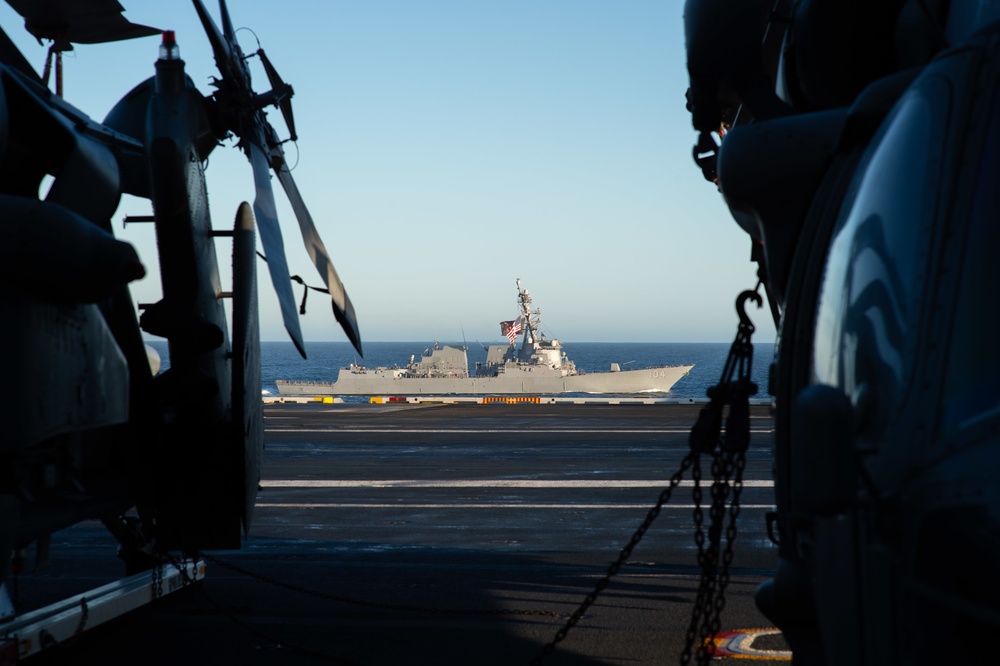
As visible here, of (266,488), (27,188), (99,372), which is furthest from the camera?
(266,488)

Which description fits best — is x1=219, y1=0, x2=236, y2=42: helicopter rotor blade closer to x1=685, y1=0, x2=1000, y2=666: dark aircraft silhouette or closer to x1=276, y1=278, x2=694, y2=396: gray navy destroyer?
x1=685, y1=0, x2=1000, y2=666: dark aircraft silhouette

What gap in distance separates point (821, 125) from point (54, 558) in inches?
457

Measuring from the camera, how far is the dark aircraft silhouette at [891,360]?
2.46 metres

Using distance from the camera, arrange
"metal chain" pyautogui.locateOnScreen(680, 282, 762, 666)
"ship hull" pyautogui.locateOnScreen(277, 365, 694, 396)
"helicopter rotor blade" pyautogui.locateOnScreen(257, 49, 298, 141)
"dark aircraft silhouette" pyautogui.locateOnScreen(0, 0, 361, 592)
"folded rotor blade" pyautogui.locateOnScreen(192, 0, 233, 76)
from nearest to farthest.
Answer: "metal chain" pyautogui.locateOnScreen(680, 282, 762, 666)
"dark aircraft silhouette" pyautogui.locateOnScreen(0, 0, 361, 592)
"folded rotor blade" pyautogui.locateOnScreen(192, 0, 233, 76)
"helicopter rotor blade" pyautogui.locateOnScreen(257, 49, 298, 141)
"ship hull" pyautogui.locateOnScreen(277, 365, 694, 396)

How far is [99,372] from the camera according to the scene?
5672mm

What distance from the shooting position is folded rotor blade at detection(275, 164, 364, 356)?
6902 mm

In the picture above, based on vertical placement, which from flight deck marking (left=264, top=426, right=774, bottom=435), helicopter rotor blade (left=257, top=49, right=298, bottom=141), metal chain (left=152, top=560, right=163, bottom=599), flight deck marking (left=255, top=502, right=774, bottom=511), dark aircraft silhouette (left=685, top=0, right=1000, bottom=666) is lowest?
flight deck marking (left=255, top=502, right=774, bottom=511)

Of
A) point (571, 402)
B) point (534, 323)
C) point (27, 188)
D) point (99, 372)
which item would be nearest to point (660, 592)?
point (99, 372)

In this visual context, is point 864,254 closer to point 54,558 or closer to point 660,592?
point 660,592

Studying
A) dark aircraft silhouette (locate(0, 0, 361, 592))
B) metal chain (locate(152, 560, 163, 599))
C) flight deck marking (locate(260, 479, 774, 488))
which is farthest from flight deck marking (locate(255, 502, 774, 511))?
dark aircraft silhouette (locate(0, 0, 361, 592))

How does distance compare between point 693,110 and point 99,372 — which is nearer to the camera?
point 99,372

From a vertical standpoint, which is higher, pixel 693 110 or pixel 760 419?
pixel 693 110

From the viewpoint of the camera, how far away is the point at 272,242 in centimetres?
672

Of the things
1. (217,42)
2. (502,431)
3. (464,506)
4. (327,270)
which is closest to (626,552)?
(327,270)
